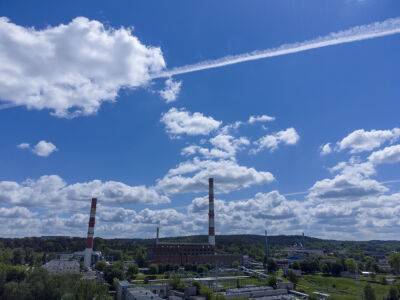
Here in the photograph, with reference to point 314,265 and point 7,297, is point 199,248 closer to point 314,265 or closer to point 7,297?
point 314,265

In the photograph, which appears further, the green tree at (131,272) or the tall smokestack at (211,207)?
the tall smokestack at (211,207)

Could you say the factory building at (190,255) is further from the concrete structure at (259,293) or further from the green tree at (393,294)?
the green tree at (393,294)

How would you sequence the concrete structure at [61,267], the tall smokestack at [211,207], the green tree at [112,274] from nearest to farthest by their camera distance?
the concrete structure at [61,267] < the green tree at [112,274] < the tall smokestack at [211,207]

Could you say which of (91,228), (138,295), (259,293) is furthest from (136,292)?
(91,228)

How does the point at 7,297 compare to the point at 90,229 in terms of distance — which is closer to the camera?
the point at 7,297

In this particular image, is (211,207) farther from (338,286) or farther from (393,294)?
(393,294)

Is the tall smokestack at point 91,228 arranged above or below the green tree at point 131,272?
above

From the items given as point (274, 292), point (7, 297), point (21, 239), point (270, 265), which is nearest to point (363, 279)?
point (270, 265)

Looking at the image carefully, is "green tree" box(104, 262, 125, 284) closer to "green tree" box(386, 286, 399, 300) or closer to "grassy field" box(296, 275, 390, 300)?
"grassy field" box(296, 275, 390, 300)

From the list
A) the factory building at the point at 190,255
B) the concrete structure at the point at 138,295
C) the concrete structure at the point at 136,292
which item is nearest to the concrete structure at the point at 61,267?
the concrete structure at the point at 136,292
